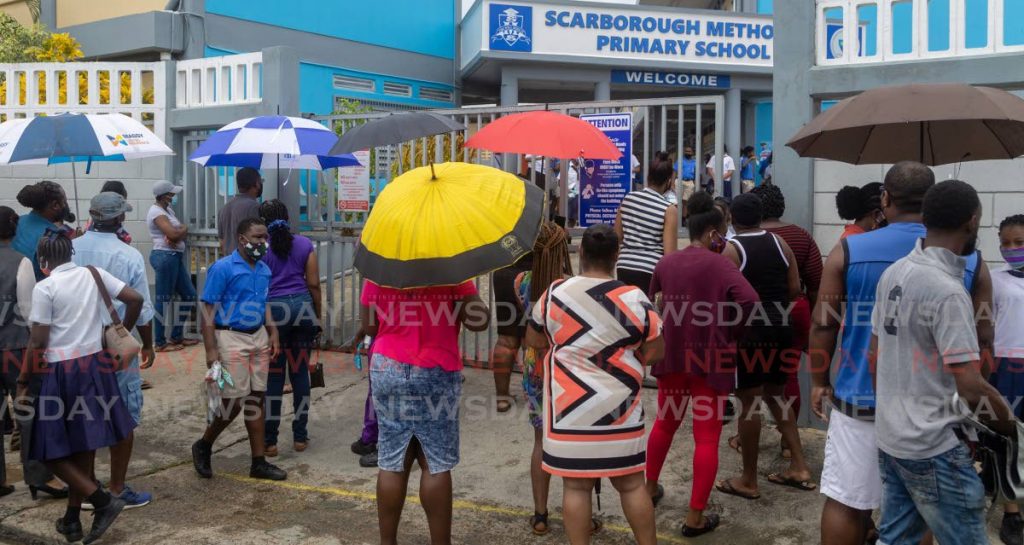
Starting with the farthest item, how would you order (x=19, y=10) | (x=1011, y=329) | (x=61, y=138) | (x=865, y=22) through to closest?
(x=19, y=10) → (x=61, y=138) → (x=865, y=22) → (x=1011, y=329)

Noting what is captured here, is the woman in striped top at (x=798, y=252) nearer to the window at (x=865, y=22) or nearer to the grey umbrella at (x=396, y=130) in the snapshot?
the window at (x=865, y=22)

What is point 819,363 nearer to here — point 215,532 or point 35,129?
point 215,532

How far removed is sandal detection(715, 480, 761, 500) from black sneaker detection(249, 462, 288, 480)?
2680mm

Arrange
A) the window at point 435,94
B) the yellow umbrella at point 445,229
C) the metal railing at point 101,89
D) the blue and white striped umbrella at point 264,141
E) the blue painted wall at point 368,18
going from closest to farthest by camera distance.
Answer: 1. the yellow umbrella at point 445,229
2. the blue and white striped umbrella at point 264,141
3. the metal railing at point 101,89
4. the blue painted wall at point 368,18
5. the window at point 435,94

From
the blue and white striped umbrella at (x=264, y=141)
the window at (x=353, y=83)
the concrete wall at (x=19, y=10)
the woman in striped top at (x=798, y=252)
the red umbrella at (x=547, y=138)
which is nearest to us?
the woman in striped top at (x=798, y=252)

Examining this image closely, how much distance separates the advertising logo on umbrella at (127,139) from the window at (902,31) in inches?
222

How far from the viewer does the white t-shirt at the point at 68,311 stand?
15.4 ft

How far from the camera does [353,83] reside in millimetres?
17438

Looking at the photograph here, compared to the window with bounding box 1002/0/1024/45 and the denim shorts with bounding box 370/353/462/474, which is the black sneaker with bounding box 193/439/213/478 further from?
the window with bounding box 1002/0/1024/45

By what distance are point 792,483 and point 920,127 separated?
2165 mm

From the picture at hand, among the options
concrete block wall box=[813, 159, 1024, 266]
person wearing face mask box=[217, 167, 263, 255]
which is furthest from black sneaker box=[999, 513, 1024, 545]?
person wearing face mask box=[217, 167, 263, 255]

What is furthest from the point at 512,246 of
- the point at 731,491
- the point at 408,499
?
the point at 731,491

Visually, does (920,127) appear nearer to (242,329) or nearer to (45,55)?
(242,329)

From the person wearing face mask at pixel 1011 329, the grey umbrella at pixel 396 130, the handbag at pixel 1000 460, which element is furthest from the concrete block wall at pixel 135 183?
the handbag at pixel 1000 460
